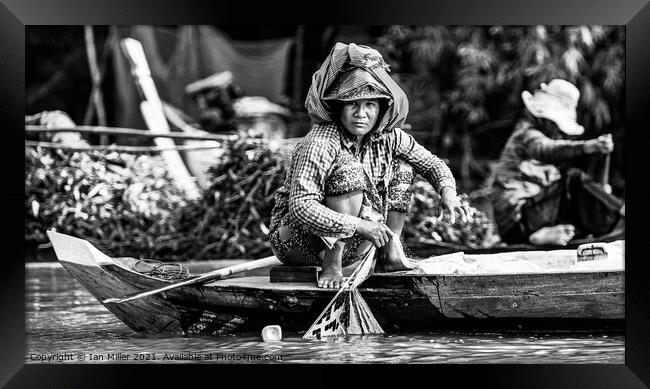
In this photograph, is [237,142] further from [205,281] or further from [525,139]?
[205,281]

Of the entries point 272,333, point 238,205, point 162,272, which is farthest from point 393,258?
point 238,205

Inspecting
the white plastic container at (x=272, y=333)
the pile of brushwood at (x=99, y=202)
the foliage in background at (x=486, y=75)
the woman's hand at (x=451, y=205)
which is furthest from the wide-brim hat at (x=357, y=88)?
the foliage in background at (x=486, y=75)

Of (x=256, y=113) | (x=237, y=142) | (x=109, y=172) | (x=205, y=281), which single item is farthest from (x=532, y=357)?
(x=256, y=113)

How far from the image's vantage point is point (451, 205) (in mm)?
4191

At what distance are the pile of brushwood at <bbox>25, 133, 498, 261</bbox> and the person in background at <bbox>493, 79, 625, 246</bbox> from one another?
342 mm

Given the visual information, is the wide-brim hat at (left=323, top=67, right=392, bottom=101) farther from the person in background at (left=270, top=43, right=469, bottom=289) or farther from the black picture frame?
the black picture frame

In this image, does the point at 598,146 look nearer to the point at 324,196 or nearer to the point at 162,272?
the point at 324,196

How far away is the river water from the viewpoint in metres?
3.87

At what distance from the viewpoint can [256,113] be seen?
27.3 ft

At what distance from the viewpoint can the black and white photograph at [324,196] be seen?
4023mm

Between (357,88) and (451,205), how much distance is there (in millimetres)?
681

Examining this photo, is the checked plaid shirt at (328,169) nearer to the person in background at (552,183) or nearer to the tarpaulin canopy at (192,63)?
the person in background at (552,183)

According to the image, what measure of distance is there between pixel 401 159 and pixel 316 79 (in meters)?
0.56
